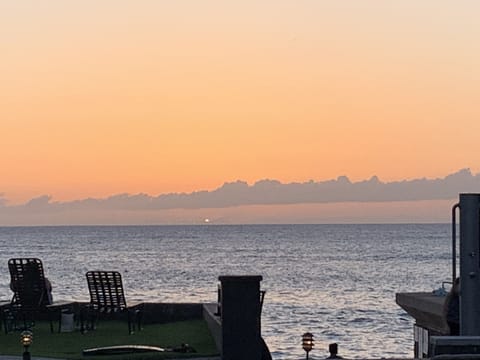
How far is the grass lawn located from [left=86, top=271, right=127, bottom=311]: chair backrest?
0.39m

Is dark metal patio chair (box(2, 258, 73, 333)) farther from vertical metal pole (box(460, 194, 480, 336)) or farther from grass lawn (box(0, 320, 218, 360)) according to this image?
vertical metal pole (box(460, 194, 480, 336))

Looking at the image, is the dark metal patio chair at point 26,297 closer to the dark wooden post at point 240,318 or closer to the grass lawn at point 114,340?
the grass lawn at point 114,340

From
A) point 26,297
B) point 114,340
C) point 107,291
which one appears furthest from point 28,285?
point 114,340

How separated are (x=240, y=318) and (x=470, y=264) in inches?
134

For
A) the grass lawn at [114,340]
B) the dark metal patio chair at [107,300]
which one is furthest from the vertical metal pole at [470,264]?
the dark metal patio chair at [107,300]

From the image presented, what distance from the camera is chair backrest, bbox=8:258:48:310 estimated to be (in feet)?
56.3

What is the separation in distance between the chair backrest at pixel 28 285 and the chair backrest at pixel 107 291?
795 mm

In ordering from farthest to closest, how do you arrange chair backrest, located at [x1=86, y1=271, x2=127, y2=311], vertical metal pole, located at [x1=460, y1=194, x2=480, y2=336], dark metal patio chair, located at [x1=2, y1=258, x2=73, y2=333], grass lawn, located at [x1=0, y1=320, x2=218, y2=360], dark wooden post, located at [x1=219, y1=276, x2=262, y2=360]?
chair backrest, located at [x1=86, y1=271, x2=127, y2=311]
dark metal patio chair, located at [x1=2, y1=258, x2=73, y2=333]
grass lawn, located at [x1=0, y1=320, x2=218, y2=360]
dark wooden post, located at [x1=219, y1=276, x2=262, y2=360]
vertical metal pole, located at [x1=460, y1=194, x2=480, y2=336]

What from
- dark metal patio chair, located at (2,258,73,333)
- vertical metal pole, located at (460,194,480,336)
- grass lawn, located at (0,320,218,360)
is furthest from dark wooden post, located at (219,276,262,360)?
dark metal patio chair, located at (2,258,73,333)

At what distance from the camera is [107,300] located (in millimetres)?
17516

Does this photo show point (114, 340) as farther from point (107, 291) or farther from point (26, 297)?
point (26, 297)

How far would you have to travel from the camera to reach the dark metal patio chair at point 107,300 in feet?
56.7

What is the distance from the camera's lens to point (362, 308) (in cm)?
5012

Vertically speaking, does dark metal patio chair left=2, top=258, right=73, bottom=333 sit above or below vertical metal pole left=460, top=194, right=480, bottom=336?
below
